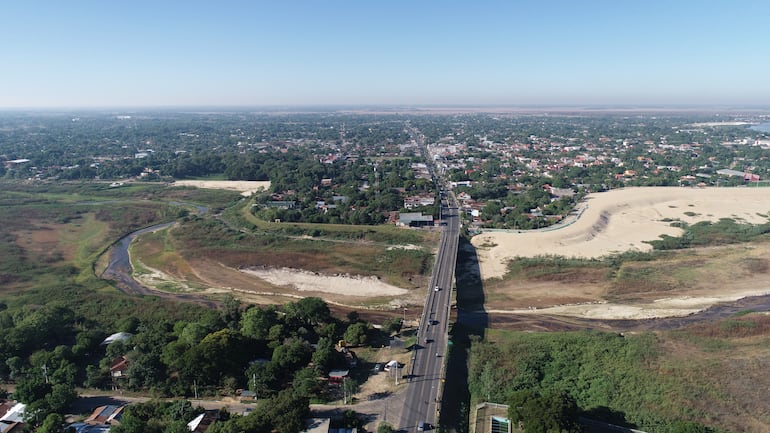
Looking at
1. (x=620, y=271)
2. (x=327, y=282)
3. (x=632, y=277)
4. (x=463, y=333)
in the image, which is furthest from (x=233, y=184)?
(x=632, y=277)

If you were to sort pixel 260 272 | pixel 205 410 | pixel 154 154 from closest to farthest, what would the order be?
pixel 205 410, pixel 260 272, pixel 154 154

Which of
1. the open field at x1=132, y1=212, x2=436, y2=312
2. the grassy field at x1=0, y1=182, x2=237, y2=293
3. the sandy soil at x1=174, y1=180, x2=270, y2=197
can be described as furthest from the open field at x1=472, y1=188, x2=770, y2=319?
the sandy soil at x1=174, y1=180, x2=270, y2=197

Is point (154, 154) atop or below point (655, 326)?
atop

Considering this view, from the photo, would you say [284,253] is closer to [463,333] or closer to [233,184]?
[463,333]

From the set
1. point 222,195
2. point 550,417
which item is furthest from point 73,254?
point 550,417

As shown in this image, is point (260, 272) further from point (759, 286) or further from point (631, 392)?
point (759, 286)

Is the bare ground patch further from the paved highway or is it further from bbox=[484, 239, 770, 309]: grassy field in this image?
the paved highway

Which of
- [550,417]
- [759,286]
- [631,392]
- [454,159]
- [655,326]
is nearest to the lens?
[550,417]
